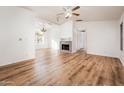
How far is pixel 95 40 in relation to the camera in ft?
29.5

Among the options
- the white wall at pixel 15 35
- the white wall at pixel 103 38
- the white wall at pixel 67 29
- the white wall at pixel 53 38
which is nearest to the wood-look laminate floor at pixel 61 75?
the white wall at pixel 15 35

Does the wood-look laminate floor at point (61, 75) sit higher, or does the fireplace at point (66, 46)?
the fireplace at point (66, 46)

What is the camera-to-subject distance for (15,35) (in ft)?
17.9

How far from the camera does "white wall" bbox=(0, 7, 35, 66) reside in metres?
4.87

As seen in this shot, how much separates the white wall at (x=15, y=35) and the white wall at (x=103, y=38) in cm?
465

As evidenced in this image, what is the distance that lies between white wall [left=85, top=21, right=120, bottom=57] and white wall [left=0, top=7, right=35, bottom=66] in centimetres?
465

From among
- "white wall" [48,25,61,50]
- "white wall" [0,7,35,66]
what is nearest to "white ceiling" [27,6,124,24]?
"white wall" [0,7,35,66]

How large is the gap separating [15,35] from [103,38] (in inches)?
233

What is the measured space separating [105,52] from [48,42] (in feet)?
27.5

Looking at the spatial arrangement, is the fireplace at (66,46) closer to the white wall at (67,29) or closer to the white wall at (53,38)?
the white wall at (67,29)

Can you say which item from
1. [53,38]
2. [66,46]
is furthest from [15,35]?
[53,38]

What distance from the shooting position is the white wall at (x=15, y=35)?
16.0ft

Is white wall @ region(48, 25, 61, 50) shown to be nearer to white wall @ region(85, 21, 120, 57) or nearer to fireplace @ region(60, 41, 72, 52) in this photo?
fireplace @ region(60, 41, 72, 52)
